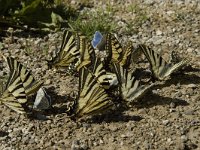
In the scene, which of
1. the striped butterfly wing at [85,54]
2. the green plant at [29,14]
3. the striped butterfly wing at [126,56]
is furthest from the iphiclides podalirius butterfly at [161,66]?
the green plant at [29,14]

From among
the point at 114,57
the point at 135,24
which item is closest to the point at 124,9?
the point at 135,24

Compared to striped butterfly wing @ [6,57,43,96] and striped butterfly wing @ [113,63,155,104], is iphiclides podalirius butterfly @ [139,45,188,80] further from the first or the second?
striped butterfly wing @ [6,57,43,96]

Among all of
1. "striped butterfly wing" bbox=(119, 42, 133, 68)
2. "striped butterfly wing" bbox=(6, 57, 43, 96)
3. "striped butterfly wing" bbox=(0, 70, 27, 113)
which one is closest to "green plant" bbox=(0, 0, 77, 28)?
"striped butterfly wing" bbox=(119, 42, 133, 68)

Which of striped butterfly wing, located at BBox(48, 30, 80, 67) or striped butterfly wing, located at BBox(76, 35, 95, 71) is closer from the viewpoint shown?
striped butterfly wing, located at BBox(76, 35, 95, 71)

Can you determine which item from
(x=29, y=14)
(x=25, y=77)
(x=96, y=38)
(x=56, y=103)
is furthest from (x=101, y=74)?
(x=29, y=14)

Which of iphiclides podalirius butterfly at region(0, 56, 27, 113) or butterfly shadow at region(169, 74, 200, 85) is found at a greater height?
iphiclides podalirius butterfly at region(0, 56, 27, 113)

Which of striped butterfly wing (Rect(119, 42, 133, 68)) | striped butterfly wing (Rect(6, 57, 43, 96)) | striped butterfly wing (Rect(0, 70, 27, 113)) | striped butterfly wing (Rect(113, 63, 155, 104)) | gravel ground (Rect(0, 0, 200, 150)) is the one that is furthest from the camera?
striped butterfly wing (Rect(119, 42, 133, 68))

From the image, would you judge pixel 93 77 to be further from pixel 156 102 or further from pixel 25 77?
pixel 156 102

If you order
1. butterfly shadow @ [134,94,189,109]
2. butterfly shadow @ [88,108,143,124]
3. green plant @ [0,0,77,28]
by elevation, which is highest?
green plant @ [0,0,77,28]
